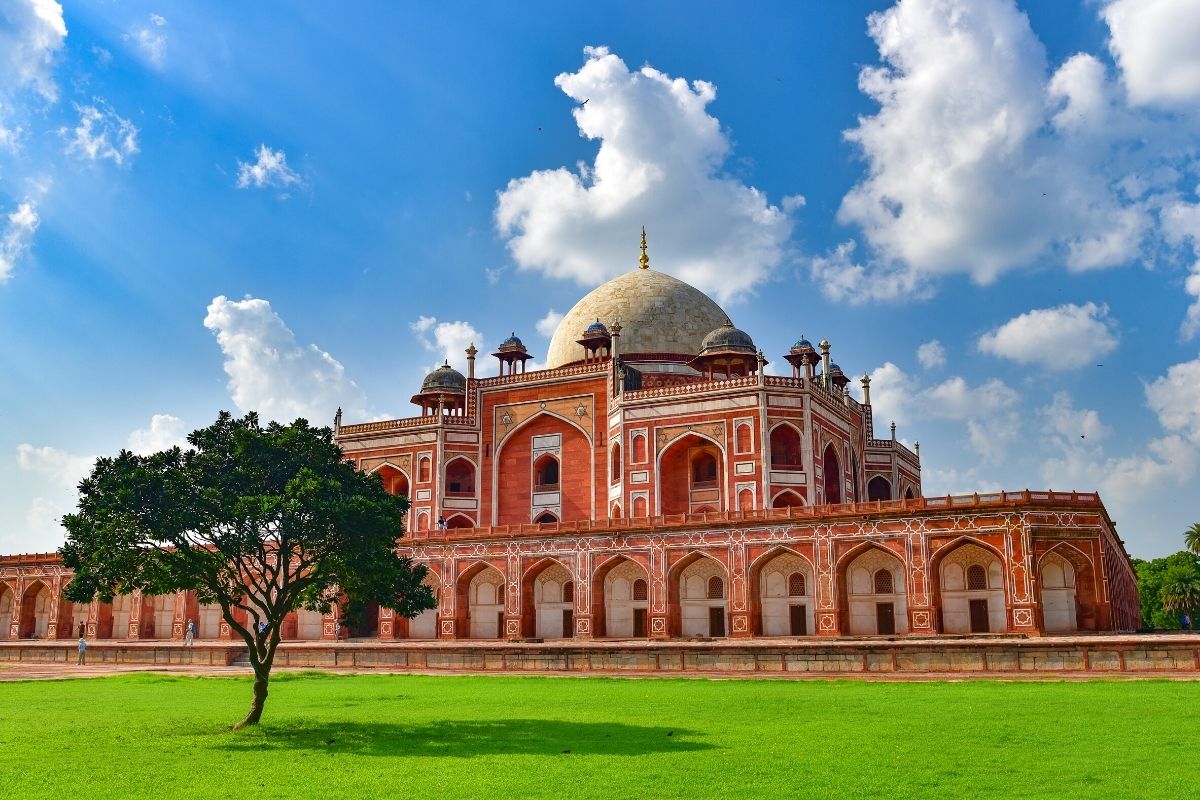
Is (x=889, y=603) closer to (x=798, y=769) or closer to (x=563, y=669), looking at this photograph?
(x=563, y=669)

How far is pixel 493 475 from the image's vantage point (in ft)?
140

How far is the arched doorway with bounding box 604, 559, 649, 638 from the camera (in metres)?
34.6

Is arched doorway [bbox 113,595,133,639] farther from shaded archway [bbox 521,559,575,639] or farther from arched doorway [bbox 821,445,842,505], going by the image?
arched doorway [bbox 821,445,842,505]

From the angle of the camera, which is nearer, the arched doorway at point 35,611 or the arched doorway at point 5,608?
the arched doorway at point 35,611

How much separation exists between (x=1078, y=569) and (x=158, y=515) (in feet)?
76.6

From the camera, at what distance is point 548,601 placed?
36156 millimetres

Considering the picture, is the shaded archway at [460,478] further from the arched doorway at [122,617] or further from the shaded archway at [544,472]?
the arched doorway at [122,617]

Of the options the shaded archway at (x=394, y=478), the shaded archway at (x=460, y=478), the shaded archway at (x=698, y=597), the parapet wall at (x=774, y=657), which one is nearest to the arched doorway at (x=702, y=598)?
the shaded archway at (x=698, y=597)

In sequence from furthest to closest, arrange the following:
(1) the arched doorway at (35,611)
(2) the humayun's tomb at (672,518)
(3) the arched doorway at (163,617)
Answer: (1) the arched doorway at (35,611), (3) the arched doorway at (163,617), (2) the humayun's tomb at (672,518)

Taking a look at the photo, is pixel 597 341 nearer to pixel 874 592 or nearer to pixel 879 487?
pixel 879 487

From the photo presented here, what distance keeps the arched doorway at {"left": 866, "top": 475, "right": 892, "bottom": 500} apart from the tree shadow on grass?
32675mm

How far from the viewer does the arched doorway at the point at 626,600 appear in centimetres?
3459

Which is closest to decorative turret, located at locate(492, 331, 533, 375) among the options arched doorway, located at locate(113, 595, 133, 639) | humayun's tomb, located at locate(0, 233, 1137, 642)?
humayun's tomb, located at locate(0, 233, 1137, 642)

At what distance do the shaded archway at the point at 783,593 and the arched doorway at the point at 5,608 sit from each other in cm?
3158
